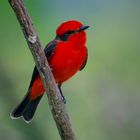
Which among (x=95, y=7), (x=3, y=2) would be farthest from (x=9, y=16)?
(x=95, y=7)

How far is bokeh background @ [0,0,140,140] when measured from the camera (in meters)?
3.91

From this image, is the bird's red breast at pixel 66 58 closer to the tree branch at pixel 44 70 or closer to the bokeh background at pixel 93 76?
the bokeh background at pixel 93 76

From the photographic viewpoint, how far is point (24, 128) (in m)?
3.98

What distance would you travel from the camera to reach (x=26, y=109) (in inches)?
168

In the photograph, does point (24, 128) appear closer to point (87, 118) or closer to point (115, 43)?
point (87, 118)

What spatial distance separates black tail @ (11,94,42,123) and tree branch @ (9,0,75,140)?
975 millimetres

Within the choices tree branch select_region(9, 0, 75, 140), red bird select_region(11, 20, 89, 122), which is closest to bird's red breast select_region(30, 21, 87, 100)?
red bird select_region(11, 20, 89, 122)

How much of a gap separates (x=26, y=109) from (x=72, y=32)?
650 millimetres

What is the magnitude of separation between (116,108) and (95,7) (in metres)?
1.15

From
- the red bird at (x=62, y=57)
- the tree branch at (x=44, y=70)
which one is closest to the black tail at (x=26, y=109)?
the red bird at (x=62, y=57)

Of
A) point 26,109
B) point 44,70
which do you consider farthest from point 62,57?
point 44,70

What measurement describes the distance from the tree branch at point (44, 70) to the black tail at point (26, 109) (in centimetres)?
97

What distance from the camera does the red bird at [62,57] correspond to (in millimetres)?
4215

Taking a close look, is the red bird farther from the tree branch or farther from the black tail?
the tree branch
